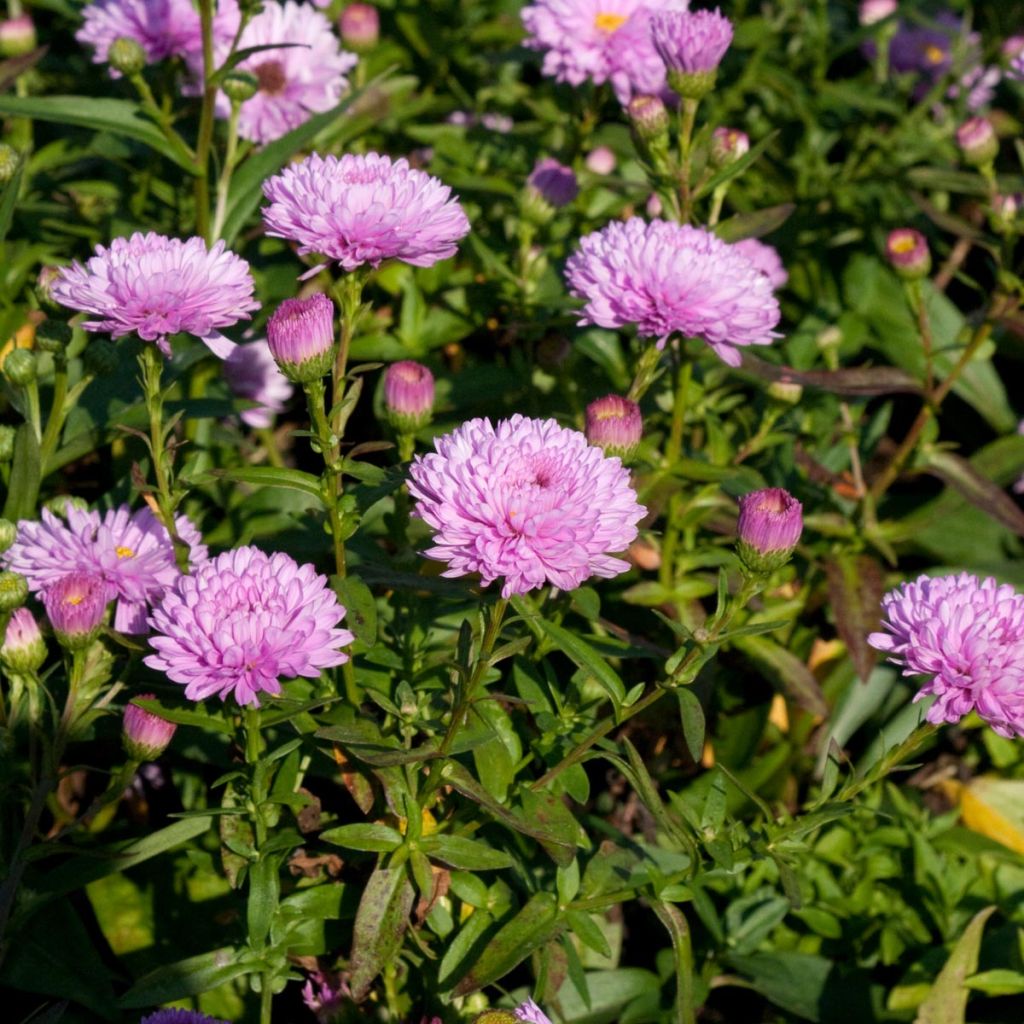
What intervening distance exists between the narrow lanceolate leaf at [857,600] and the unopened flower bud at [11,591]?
133 centimetres

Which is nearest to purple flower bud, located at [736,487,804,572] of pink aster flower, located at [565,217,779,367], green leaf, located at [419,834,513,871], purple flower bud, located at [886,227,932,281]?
pink aster flower, located at [565,217,779,367]

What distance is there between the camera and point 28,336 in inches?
104

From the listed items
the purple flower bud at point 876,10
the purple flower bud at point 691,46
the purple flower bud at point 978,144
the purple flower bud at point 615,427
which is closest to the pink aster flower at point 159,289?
the purple flower bud at point 615,427

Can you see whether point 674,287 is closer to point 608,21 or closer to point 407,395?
point 407,395

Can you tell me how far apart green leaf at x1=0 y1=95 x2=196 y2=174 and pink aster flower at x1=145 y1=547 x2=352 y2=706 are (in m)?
1.06

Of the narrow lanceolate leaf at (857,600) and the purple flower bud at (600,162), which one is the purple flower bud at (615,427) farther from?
the purple flower bud at (600,162)

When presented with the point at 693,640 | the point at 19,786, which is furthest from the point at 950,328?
the point at 19,786

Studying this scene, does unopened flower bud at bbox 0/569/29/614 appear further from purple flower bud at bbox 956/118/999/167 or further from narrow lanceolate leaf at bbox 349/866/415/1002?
purple flower bud at bbox 956/118/999/167

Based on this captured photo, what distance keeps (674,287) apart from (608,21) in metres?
1.01

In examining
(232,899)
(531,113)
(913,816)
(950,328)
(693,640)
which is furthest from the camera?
(531,113)

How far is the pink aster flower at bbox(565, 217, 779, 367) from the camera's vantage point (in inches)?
71.9

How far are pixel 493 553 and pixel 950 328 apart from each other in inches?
85.4

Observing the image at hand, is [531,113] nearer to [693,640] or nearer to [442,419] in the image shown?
[442,419]

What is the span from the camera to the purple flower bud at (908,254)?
2.33 meters
